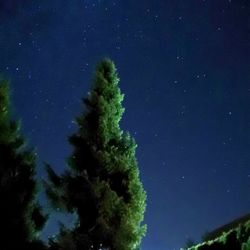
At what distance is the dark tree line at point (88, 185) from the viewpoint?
17.4m

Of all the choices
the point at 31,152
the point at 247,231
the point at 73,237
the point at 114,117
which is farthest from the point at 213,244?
the point at 31,152

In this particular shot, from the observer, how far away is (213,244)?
47.0 feet

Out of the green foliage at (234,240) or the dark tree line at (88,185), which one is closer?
the green foliage at (234,240)

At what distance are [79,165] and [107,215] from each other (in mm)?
2152

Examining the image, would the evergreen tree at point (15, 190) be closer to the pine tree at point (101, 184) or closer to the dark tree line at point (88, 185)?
the dark tree line at point (88, 185)

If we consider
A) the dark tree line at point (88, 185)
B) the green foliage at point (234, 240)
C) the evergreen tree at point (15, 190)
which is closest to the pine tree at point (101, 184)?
the dark tree line at point (88, 185)

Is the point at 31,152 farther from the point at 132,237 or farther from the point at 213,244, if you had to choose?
the point at 213,244

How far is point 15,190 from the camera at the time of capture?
1842 centimetres

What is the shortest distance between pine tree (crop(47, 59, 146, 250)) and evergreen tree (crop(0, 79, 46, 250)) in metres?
1.07

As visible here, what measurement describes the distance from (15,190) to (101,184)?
3.43 metres

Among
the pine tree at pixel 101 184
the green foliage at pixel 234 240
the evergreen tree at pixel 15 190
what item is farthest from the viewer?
Result: the evergreen tree at pixel 15 190

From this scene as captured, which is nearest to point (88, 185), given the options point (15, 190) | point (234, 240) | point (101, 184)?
point (101, 184)

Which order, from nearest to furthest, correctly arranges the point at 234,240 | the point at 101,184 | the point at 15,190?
the point at 234,240 → the point at 101,184 → the point at 15,190

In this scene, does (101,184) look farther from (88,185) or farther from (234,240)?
(234,240)
